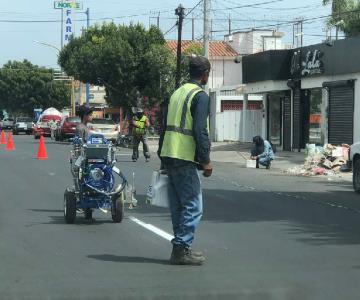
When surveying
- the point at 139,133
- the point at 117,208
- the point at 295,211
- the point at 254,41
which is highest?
the point at 254,41

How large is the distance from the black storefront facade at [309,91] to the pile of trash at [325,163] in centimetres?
413

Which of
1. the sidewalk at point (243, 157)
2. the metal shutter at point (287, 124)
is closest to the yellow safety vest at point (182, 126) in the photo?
the sidewalk at point (243, 157)

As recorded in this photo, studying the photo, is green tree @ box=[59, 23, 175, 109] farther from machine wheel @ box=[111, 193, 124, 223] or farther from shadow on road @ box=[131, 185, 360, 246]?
machine wheel @ box=[111, 193, 124, 223]

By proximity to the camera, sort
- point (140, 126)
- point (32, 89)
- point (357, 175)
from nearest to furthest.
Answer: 1. point (357, 175)
2. point (140, 126)
3. point (32, 89)

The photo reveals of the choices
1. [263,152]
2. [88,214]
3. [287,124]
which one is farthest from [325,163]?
[88,214]

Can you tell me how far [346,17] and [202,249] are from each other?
3729cm

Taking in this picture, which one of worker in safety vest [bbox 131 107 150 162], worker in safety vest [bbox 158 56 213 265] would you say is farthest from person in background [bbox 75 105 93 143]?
worker in safety vest [bbox 131 107 150 162]

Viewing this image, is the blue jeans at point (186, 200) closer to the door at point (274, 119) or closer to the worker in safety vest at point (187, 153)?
the worker in safety vest at point (187, 153)

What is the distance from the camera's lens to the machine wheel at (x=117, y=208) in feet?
A: 34.9

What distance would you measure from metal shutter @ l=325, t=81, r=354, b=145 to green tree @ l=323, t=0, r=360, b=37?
15.0m

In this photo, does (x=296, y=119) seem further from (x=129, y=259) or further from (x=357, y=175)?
(x=129, y=259)

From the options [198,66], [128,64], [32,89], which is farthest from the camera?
[32,89]

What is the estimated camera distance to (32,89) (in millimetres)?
91312

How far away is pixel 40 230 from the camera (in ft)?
33.4
